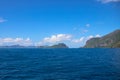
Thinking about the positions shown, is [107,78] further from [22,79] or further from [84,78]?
[22,79]

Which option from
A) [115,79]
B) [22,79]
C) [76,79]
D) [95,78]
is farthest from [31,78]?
[115,79]

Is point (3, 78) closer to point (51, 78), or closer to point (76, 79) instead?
point (51, 78)

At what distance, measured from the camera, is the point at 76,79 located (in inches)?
1692

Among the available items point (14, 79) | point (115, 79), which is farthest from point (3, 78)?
point (115, 79)

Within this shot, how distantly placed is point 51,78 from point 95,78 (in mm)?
9298

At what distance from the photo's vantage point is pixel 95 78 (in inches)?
1738

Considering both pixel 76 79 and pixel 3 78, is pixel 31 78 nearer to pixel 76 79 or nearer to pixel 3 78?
pixel 3 78

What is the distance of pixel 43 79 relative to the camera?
42719mm

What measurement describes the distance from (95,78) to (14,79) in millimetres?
16964

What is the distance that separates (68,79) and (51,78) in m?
3.79

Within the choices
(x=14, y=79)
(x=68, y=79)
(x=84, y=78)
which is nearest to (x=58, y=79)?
(x=68, y=79)

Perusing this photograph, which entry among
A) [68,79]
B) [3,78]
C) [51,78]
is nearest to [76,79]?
[68,79]

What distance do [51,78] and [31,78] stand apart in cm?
424

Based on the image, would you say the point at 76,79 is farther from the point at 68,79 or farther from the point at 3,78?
the point at 3,78
